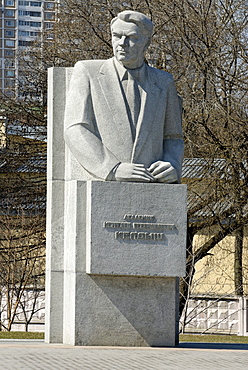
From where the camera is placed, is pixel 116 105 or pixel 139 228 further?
pixel 116 105

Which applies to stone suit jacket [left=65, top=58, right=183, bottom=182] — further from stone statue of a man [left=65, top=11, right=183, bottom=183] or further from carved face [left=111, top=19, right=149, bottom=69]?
carved face [left=111, top=19, right=149, bottom=69]

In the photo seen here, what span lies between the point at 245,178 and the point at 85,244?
11.0 m

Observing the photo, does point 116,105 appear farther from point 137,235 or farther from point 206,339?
point 206,339

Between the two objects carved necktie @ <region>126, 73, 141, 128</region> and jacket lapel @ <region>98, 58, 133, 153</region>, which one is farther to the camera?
carved necktie @ <region>126, 73, 141, 128</region>

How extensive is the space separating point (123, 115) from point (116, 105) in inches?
5.2

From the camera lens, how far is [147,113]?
9.89 metres

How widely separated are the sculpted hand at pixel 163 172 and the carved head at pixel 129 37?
115 centimetres

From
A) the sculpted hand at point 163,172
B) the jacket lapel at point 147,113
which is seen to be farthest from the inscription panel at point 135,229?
the jacket lapel at point 147,113

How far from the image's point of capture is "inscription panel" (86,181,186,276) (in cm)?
942

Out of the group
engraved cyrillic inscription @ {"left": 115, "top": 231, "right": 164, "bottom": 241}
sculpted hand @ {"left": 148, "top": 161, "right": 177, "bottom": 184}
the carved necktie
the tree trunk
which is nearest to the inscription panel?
engraved cyrillic inscription @ {"left": 115, "top": 231, "right": 164, "bottom": 241}

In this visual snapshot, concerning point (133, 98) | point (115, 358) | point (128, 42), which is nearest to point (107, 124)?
point (133, 98)

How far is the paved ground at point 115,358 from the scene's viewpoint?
7.83m

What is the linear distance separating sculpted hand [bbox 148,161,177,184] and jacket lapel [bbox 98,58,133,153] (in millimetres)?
342

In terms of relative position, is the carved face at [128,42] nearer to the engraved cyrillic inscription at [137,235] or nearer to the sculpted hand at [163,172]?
the sculpted hand at [163,172]
